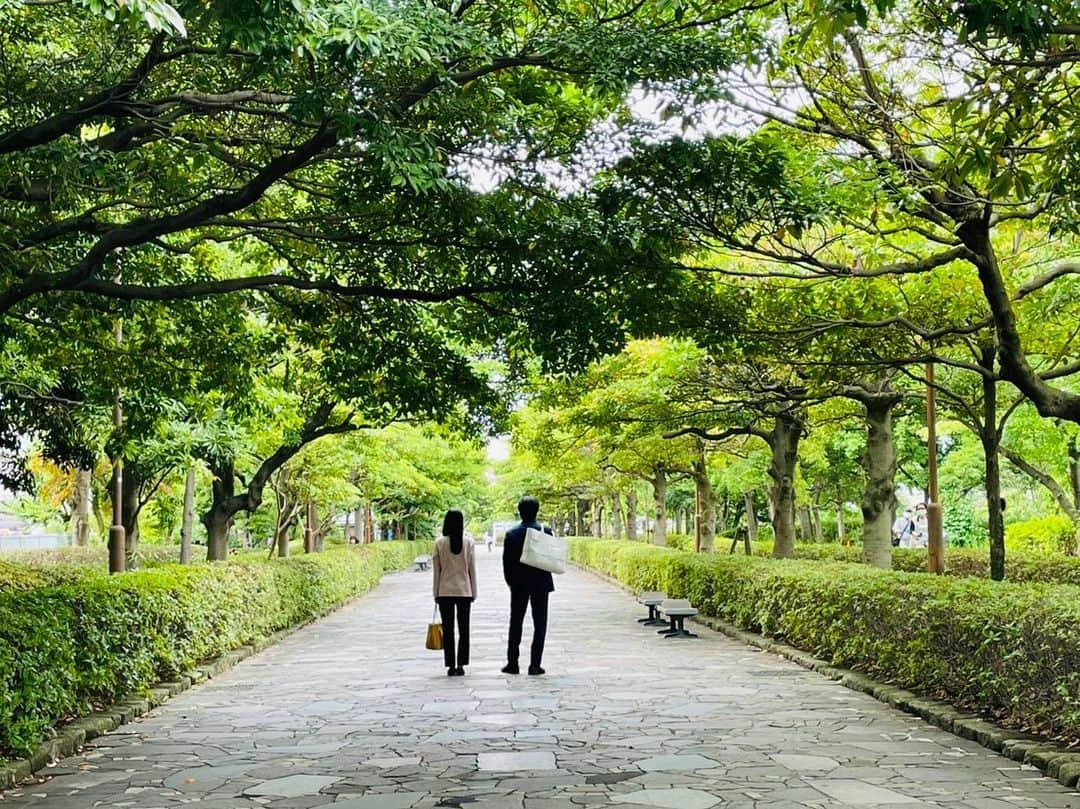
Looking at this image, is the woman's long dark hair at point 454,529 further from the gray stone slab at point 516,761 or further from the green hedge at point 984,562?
the green hedge at point 984,562

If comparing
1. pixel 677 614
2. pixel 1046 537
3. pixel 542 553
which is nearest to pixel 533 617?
pixel 542 553

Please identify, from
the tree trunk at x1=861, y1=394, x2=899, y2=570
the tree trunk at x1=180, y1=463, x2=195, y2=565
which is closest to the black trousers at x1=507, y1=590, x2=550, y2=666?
the tree trunk at x1=861, y1=394, x2=899, y2=570

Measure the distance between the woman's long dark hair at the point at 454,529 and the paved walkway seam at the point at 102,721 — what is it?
327 centimetres

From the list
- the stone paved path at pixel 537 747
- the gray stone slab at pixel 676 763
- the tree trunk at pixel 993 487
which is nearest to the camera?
the stone paved path at pixel 537 747

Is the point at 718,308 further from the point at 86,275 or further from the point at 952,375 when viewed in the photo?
the point at 952,375

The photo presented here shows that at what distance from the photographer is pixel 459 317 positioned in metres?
11.7

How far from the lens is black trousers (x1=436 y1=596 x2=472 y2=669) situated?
1177 cm

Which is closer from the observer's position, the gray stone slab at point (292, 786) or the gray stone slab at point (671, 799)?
the gray stone slab at point (671, 799)

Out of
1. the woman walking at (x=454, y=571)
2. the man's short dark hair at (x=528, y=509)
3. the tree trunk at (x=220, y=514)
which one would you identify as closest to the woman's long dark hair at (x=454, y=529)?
the woman walking at (x=454, y=571)

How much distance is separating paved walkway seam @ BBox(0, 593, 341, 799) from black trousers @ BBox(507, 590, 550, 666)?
3.62 meters

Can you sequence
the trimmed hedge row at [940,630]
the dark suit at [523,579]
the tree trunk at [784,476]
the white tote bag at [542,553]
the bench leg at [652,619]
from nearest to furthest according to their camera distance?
the trimmed hedge row at [940,630] → the white tote bag at [542,553] → the dark suit at [523,579] → the bench leg at [652,619] → the tree trunk at [784,476]

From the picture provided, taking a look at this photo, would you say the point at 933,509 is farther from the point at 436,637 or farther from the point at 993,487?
the point at 436,637

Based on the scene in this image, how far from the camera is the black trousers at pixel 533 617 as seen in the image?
38.0 feet

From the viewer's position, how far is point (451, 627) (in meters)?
12.2
